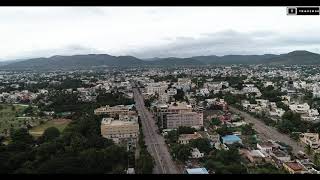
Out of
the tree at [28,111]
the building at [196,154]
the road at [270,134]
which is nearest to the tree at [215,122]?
the road at [270,134]

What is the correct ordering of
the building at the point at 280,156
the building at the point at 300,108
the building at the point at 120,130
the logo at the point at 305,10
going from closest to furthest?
the logo at the point at 305,10 → the building at the point at 280,156 → the building at the point at 120,130 → the building at the point at 300,108

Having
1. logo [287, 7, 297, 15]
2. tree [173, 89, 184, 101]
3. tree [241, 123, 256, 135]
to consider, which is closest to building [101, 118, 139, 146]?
tree [241, 123, 256, 135]

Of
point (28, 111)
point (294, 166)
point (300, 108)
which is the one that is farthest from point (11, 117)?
point (300, 108)

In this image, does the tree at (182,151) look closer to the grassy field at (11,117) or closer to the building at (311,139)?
the building at (311,139)

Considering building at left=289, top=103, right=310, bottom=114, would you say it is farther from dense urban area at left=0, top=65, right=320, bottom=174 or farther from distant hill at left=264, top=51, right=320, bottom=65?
distant hill at left=264, top=51, right=320, bottom=65
